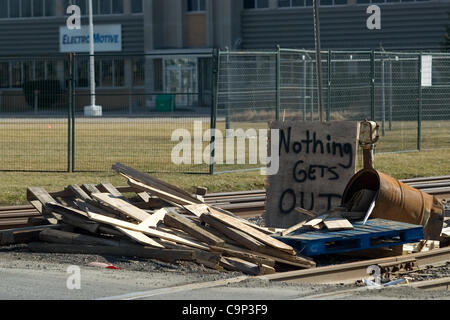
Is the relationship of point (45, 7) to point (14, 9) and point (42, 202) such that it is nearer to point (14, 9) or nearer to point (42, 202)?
point (14, 9)

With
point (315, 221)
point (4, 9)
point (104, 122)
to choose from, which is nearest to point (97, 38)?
point (4, 9)

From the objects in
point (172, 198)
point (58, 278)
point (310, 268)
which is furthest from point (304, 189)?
point (58, 278)

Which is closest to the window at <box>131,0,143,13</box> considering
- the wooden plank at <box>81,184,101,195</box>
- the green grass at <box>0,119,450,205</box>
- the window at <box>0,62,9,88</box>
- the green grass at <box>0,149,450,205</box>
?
the window at <box>0,62,9,88</box>

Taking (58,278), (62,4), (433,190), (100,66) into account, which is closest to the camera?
(58,278)

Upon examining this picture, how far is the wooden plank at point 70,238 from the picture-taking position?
36.5ft

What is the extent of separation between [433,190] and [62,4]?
49521mm

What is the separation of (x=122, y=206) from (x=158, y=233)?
3.36 ft

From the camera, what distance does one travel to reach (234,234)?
10797 millimetres

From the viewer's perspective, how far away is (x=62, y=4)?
63.2 metres

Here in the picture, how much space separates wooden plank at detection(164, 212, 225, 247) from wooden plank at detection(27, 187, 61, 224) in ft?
5.37

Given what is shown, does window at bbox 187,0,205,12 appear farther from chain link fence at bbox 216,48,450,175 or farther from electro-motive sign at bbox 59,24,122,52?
chain link fence at bbox 216,48,450,175

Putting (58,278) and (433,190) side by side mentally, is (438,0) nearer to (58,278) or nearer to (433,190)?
(433,190)

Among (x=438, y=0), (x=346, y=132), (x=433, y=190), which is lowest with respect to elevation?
(x=433, y=190)

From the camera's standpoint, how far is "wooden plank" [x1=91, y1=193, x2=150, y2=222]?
38.1 feet
